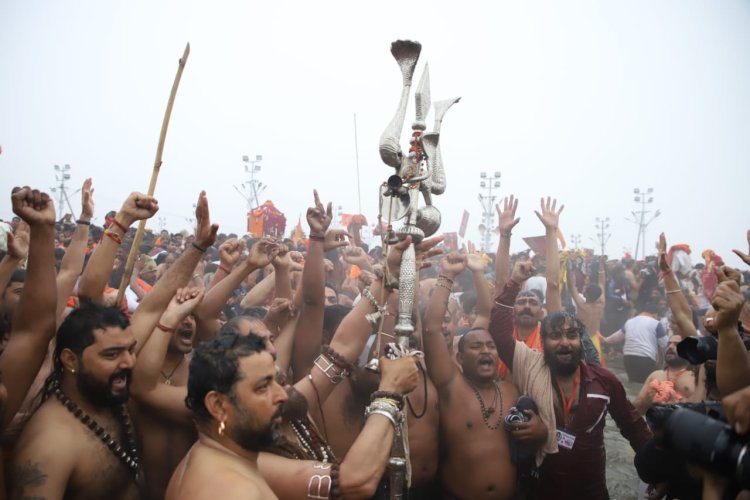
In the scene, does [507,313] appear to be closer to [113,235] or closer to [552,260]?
[552,260]

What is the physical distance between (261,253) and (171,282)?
91cm

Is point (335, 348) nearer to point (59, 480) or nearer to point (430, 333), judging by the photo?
point (430, 333)

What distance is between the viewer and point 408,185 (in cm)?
303

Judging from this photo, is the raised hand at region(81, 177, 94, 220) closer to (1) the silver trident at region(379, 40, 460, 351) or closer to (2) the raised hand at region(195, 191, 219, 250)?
(2) the raised hand at region(195, 191, 219, 250)

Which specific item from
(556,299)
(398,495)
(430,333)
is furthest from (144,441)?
(556,299)

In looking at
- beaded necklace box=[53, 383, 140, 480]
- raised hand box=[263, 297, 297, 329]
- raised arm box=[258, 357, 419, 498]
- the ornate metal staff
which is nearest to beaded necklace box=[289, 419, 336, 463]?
raised arm box=[258, 357, 419, 498]

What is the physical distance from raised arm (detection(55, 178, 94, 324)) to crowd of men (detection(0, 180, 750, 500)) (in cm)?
1

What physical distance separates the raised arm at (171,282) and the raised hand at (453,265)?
177cm

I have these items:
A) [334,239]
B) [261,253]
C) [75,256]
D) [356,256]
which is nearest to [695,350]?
[334,239]

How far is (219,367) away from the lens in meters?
2.14

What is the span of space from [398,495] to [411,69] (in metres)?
2.31

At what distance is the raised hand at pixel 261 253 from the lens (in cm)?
377

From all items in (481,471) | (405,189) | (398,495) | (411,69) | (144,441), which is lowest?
(481,471)

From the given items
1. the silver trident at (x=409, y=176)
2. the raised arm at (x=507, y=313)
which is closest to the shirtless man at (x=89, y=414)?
the silver trident at (x=409, y=176)
